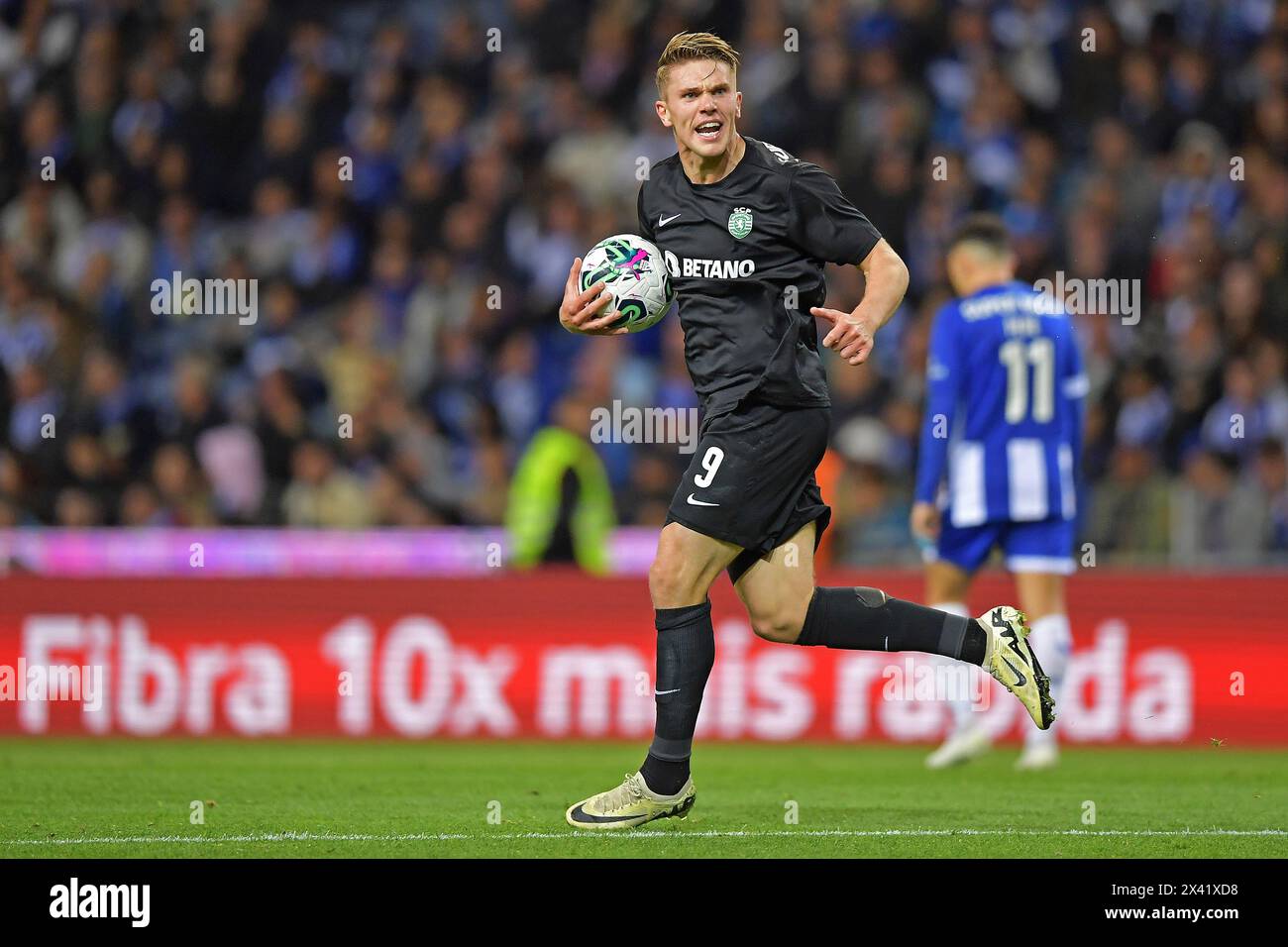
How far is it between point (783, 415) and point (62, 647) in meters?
4.95

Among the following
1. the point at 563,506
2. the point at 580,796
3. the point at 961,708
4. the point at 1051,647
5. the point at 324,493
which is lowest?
the point at 580,796

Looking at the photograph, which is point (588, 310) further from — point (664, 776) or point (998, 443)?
point (998, 443)

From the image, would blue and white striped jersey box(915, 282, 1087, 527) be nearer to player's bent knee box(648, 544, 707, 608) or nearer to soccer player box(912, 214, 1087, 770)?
soccer player box(912, 214, 1087, 770)

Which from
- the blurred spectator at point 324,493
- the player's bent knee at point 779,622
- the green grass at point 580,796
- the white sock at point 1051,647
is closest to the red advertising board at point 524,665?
the green grass at point 580,796

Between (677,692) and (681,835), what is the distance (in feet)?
1.43

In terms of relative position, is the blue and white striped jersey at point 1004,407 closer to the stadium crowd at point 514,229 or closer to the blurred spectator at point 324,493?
the stadium crowd at point 514,229

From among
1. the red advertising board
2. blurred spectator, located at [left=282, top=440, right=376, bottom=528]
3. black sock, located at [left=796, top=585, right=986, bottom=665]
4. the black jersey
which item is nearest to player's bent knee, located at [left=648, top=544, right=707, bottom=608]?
black sock, located at [left=796, top=585, right=986, bottom=665]

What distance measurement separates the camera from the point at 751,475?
582 centimetres

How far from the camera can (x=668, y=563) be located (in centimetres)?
583

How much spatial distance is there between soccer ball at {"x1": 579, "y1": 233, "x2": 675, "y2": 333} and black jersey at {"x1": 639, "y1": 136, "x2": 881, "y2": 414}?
0.28 feet

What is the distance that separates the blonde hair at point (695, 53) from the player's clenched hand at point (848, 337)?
36.2 inches

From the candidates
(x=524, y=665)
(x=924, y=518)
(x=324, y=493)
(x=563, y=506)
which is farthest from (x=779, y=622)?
(x=324, y=493)

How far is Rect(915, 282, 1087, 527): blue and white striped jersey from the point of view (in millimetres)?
8477

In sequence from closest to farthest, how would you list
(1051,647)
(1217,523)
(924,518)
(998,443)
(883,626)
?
(883,626) → (1051,647) → (924,518) → (998,443) → (1217,523)
